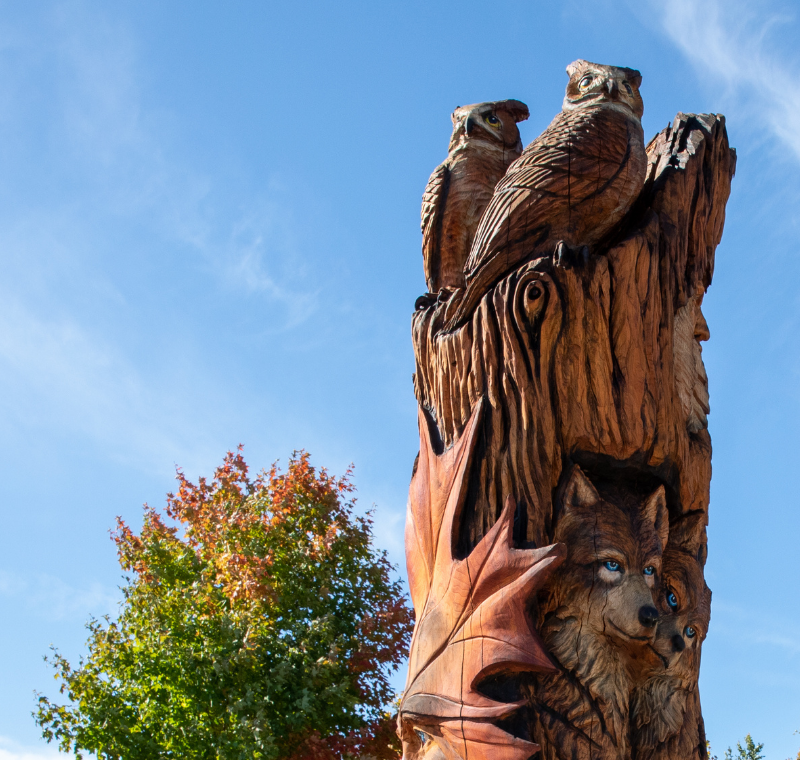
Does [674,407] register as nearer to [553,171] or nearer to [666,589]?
[666,589]

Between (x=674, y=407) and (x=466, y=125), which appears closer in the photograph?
(x=674, y=407)

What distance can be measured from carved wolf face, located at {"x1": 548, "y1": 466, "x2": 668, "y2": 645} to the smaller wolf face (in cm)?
12

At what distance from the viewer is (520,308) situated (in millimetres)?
3857

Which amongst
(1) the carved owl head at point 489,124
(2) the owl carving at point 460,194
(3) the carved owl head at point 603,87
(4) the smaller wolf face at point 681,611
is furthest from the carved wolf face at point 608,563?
(1) the carved owl head at point 489,124

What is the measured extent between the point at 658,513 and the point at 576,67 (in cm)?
242

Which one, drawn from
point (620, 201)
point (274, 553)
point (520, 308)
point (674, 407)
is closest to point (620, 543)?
point (674, 407)

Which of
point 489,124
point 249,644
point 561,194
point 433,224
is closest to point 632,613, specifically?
point 561,194

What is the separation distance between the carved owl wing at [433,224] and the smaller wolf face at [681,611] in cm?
190

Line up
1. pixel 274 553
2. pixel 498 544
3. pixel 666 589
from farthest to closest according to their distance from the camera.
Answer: pixel 274 553 < pixel 666 589 < pixel 498 544

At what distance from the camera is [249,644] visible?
31.4ft

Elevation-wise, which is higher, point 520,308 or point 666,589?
point 520,308

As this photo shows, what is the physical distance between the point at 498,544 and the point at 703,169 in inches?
91.2

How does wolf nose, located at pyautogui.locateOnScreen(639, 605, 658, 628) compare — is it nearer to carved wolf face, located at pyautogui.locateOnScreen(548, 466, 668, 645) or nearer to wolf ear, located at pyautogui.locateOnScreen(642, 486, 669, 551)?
carved wolf face, located at pyautogui.locateOnScreen(548, 466, 668, 645)

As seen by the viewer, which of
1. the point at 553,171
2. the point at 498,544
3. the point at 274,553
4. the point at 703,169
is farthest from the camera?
the point at 274,553
